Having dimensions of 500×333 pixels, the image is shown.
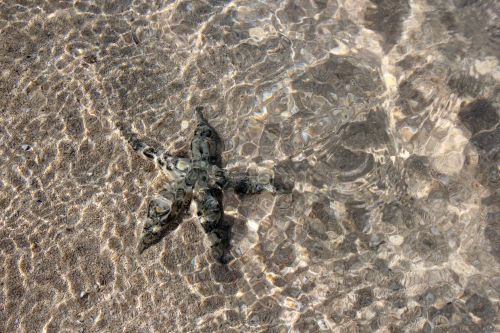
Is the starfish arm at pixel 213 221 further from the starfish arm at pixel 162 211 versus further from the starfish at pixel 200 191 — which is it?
the starfish arm at pixel 162 211

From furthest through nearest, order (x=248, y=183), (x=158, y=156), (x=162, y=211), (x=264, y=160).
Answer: (x=264, y=160) < (x=158, y=156) < (x=248, y=183) < (x=162, y=211)

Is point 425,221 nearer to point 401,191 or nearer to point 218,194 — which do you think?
point 401,191

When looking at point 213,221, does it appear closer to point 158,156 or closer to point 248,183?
point 248,183

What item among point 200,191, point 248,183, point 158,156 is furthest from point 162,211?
point 248,183

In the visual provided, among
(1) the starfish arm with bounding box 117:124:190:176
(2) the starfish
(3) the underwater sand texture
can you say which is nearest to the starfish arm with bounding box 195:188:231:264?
(2) the starfish

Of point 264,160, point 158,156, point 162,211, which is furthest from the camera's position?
point 264,160

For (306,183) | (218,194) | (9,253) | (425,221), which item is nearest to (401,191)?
(425,221)

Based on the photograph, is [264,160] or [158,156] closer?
[158,156]

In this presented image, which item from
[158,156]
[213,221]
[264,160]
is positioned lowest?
[213,221]
